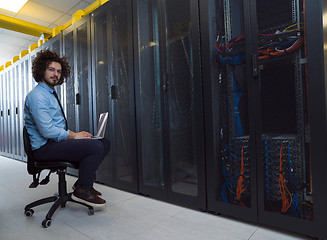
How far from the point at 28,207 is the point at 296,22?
2353mm

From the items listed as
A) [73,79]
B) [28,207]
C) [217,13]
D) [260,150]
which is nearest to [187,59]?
[217,13]

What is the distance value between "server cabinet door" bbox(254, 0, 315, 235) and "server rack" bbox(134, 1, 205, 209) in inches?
18.6

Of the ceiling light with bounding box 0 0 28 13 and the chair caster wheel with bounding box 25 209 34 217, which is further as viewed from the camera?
the ceiling light with bounding box 0 0 28 13

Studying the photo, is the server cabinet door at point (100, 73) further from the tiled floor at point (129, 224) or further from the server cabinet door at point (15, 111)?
the server cabinet door at point (15, 111)

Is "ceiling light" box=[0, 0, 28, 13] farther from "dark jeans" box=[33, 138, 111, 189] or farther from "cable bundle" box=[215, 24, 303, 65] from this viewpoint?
"cable bundle" box=[215, 24, 303, 65]

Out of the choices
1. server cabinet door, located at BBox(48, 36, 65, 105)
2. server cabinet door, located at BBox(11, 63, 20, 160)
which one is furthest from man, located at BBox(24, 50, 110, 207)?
server cabinet door, located at BBox(11, 63, 20, 160)

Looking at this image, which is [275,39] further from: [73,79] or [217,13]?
[73,79]

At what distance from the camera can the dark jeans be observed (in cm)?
161

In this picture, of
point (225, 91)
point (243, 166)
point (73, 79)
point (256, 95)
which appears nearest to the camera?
point (256, 95)

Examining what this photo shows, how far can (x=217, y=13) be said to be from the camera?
68.4 inches

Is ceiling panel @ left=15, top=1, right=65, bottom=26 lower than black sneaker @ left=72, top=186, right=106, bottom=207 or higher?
higher

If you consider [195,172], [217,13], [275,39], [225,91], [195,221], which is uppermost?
[217,13]

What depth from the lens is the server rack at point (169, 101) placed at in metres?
1.79

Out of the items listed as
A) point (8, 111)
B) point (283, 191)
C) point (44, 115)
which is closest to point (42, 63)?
point (44, 115)
